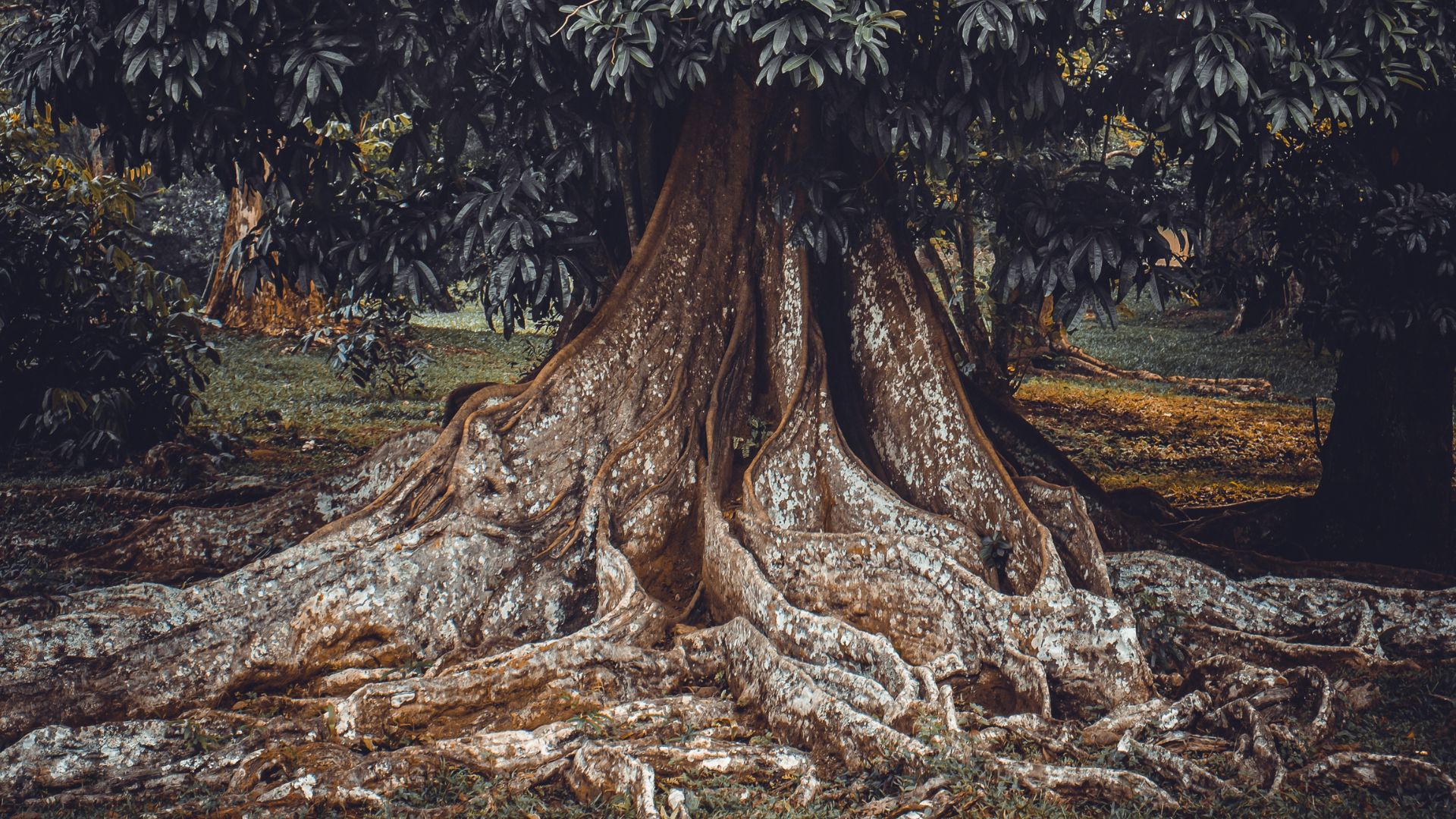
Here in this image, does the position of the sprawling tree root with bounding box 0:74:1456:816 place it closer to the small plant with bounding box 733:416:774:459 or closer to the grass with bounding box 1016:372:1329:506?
the small plant with bounding box 733:416:774:459

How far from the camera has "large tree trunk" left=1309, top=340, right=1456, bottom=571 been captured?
291 inches

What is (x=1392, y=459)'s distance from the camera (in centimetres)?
748

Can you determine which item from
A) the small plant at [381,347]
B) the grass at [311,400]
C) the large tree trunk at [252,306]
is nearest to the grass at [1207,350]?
the grass at [311,400]

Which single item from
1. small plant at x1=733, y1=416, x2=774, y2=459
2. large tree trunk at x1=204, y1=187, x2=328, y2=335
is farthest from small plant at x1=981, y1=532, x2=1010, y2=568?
large tree trunk at x1=204, y1=187, x2=328, y2=335

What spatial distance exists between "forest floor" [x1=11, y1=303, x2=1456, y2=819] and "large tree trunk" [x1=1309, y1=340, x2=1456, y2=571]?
2068mm

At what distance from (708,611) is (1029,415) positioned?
30.1 ft

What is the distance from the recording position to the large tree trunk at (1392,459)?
7.38 metres

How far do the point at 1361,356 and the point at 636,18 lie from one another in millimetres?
5407

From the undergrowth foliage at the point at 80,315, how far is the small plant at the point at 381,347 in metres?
1.61

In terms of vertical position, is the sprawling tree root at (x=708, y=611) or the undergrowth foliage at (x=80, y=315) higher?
the undergrowth foliage at (x=80, y=315)

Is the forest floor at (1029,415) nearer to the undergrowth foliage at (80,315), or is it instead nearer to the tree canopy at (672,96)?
the undergrowth foliage at (80,315)

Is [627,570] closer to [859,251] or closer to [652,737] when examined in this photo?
[652,737]

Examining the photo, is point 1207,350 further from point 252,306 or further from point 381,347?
point 252,306

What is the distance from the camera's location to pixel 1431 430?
7383 mm
